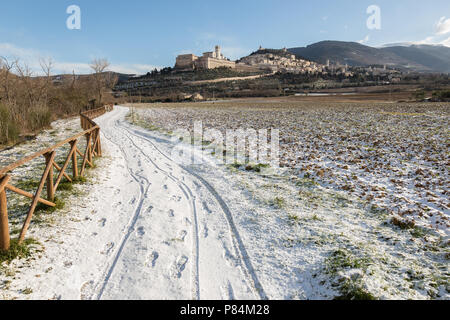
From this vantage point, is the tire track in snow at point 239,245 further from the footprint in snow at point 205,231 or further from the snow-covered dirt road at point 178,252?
the footprint in snow at point 205,231

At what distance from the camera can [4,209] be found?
4094mm

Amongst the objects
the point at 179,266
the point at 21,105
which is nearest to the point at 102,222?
the point at 179,266

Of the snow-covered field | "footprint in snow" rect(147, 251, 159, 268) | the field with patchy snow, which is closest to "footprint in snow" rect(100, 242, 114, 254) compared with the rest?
the snow-covered field

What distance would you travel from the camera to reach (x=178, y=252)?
4.54 meters

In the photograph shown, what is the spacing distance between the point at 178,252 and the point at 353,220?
12.2ft

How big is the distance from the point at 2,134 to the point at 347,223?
58.3 feet

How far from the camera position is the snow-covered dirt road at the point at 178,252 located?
11.9ft

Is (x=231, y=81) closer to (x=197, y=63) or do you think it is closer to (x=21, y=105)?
(x=197, y=63)

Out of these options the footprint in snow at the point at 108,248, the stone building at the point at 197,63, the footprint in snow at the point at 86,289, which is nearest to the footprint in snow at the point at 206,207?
the footprint in snow at the point at 108,248

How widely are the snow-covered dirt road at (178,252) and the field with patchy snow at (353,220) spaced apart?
0.44 metres

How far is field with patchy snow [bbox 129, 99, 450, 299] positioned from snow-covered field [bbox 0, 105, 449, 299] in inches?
0.9

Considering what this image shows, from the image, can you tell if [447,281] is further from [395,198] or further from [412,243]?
[395,198]

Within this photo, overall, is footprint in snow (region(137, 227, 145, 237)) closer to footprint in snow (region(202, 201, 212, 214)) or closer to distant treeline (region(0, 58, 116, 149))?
footprint in snow (region(202, 201, 212, 214))
